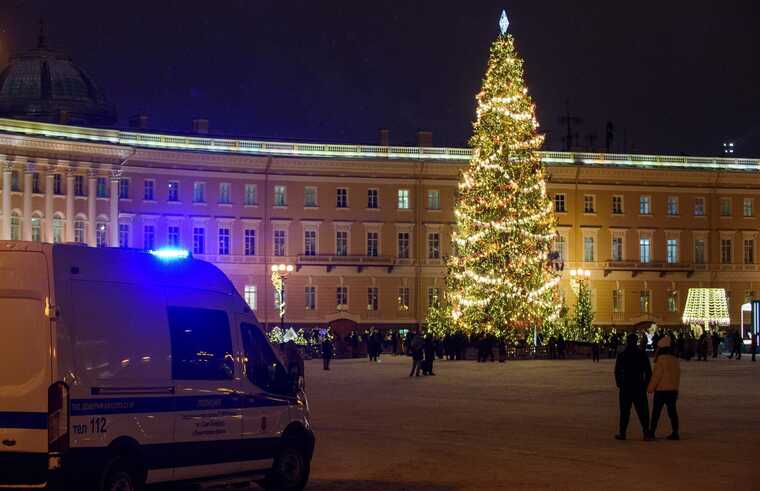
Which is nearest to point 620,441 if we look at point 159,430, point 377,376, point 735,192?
point 159,430

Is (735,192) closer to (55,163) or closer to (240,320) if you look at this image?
(55,163)

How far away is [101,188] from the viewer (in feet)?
258

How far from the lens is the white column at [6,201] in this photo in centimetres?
7400

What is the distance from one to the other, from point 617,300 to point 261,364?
2941 inches

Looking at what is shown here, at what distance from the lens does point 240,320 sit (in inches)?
592

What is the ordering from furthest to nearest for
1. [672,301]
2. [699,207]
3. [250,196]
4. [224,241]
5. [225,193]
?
1. [699,207]
2. [672,301]
3. [250,196]
4. [224,241]
5. [225,193]

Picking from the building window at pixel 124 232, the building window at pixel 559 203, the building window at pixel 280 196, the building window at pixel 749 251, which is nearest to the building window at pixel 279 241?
the building window at pixel 280 196

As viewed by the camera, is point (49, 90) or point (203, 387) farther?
point (49, 90)

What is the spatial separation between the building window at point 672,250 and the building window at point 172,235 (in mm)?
28783

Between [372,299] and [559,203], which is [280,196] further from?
[559,203]

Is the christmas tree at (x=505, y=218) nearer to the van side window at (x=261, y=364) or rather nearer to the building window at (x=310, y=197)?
the building window at (x=310, y=197)

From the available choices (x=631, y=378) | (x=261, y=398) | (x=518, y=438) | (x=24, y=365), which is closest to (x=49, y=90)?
(x=518, y=438)

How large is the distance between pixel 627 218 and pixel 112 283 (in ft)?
255

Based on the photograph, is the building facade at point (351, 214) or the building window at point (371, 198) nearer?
the building facade at point (351, 214)
